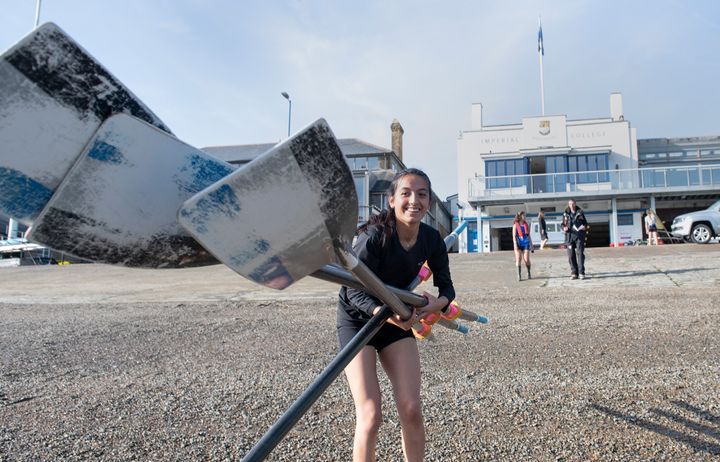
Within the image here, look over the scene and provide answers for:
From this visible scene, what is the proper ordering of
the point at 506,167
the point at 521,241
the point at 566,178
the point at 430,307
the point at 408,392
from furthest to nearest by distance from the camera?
1. the point at 506,167
2. the point at 566,178
3. the point at 521,241
4. the point at 408,392
5. the point at 430,307

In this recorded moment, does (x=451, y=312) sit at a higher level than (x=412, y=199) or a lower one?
lower

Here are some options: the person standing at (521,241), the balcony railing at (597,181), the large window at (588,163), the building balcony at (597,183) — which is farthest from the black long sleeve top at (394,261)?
the large window at (588,163)

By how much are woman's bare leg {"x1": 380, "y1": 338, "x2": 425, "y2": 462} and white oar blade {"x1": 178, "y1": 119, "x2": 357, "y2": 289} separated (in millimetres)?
1413

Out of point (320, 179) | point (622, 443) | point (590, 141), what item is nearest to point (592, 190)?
point (590, 141)

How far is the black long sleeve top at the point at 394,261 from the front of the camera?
2467 mm

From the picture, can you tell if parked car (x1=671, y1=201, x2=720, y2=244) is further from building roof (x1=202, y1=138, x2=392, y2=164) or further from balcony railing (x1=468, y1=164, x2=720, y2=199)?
building roof (x1=202, y1=138, x2=392, y2=164)

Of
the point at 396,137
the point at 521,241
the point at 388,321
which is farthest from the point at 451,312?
the point at 396,137

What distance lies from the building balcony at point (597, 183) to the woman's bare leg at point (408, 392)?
101ft

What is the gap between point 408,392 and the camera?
2.41 metres

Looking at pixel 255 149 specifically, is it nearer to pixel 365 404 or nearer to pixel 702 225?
pixel 702 225

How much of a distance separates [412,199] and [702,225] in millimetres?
21058

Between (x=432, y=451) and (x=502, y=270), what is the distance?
11624mm

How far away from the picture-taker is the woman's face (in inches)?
97.3

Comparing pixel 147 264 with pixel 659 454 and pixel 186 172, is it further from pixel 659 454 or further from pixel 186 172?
pixel 659 454
